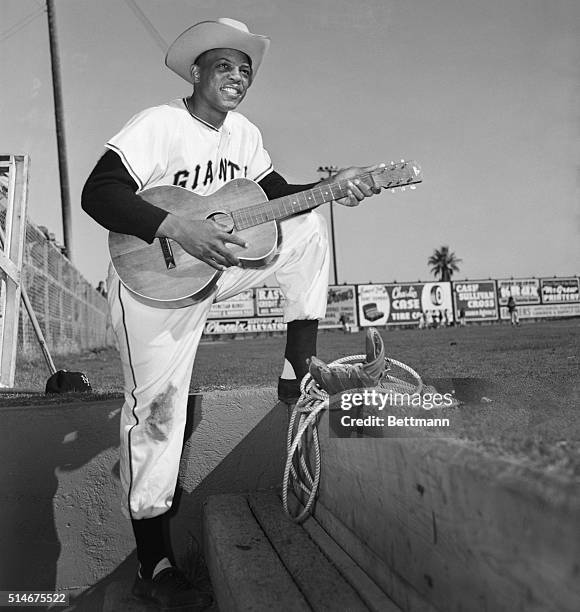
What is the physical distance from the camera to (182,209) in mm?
2350

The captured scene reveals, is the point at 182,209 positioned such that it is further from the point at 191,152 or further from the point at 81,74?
the point at 81,74

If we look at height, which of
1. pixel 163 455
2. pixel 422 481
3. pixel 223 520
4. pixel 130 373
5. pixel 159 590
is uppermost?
pixel 130 373

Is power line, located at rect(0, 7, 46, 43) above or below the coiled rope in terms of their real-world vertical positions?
above

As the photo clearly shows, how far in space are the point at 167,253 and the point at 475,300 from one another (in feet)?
162

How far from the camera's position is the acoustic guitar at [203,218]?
2293 mm

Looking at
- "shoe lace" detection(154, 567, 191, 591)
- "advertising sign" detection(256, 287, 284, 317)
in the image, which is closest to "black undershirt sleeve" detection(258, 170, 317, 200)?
"shoe lace" detection(154, 567, 191, 591)

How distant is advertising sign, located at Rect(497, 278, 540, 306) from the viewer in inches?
1944

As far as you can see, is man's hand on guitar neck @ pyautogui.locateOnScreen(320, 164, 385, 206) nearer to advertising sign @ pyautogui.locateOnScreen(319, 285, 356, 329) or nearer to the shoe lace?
the shoe lace

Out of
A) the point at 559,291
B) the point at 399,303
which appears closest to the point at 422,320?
the point at 399,303

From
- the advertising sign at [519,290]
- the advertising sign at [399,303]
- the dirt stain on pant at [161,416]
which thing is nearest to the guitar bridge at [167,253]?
the dirt stain on pant at [161,416]

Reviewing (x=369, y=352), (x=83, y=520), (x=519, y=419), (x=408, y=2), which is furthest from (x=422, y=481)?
(x=408, y=2)

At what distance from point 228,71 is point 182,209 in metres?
0.62

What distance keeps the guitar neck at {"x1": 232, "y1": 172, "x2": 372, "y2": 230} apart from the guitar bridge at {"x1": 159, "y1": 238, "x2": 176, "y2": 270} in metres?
0.30

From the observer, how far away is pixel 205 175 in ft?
8.10
